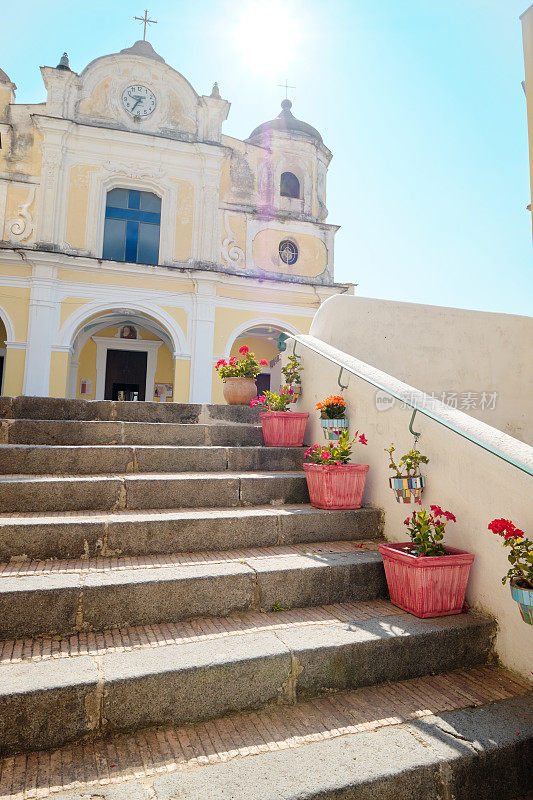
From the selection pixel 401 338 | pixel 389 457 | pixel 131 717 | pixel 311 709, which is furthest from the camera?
pixel 401 338

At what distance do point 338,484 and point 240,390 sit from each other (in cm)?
246

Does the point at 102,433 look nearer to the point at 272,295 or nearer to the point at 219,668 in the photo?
the point at 219,668

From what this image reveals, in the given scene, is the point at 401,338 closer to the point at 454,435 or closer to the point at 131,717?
the point at 454,435

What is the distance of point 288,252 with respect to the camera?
1438 cm

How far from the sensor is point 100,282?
12469mm

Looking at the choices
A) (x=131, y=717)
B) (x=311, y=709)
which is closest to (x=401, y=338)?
(x=311, y=709)

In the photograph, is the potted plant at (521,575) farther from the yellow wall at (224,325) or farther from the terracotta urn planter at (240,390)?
the yellow wall at (224,325)

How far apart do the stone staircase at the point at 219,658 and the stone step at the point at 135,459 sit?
0.02 metres

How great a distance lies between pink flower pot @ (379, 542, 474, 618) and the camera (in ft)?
7.81

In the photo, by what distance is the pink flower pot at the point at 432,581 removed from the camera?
238 centimetres

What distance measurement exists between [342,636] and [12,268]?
12.6 meters

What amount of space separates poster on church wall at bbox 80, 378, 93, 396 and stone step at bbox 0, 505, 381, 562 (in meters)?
12.8

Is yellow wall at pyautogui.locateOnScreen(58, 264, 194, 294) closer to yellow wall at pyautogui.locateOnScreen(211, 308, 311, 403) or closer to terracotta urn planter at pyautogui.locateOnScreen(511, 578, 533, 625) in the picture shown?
yellow wall at pyautogui.locateOnScreen(211, 308, 311, 403)

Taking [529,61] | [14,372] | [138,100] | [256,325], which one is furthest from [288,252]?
[529,61]
